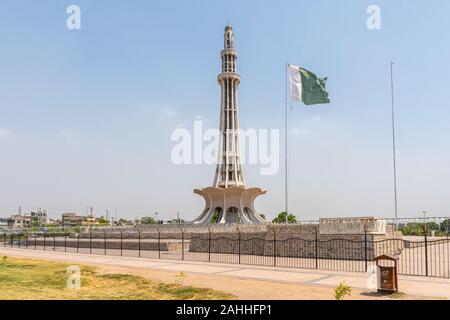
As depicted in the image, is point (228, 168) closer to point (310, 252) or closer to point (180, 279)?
point (310, 252)

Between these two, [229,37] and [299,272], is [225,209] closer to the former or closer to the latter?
[229,37]

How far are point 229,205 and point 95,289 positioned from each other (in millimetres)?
56935

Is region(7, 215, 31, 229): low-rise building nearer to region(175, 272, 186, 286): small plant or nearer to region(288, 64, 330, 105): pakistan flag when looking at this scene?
region(288, 64, 330, 105): pakistan flag

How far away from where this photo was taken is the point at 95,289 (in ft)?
44.6

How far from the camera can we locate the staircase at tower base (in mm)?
69375

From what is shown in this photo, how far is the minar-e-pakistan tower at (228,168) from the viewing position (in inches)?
2758

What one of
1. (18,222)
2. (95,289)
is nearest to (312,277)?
(95,289)

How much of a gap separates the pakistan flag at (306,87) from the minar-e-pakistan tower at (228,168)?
3880 cm

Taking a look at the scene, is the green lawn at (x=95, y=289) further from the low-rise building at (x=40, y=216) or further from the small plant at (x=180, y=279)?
the low-rise building at (x=40, y=216)

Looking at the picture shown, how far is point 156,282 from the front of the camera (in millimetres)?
15242

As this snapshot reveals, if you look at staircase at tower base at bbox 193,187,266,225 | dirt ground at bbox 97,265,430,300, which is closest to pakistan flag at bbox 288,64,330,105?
dirt ground at bbox 97,265,430,300
